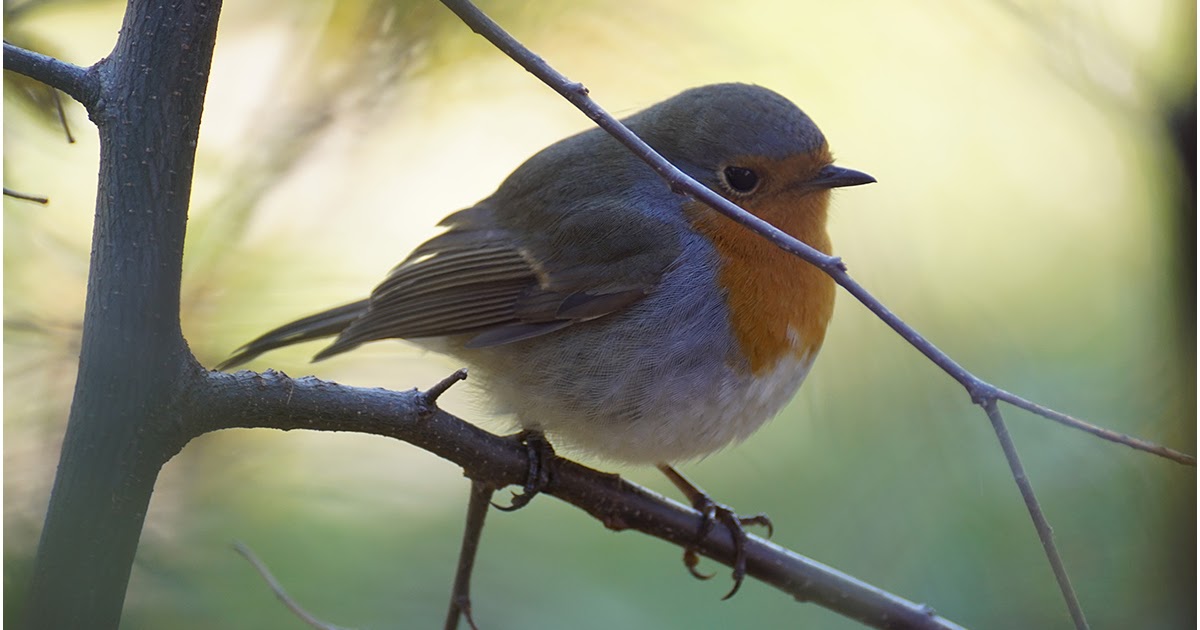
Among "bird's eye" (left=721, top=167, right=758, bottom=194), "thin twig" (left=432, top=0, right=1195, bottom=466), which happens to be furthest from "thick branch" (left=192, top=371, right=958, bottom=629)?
"bird's eye" (left=721, top=167, right=758, bottom=194)

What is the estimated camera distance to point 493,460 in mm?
1552

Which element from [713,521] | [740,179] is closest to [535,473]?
[713,521]

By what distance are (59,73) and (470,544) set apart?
863 millimetres

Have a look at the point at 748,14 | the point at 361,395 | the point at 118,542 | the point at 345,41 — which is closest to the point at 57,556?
the point at 118,542

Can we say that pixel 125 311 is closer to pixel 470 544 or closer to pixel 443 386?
pixel 443 386

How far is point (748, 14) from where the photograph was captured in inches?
82.9

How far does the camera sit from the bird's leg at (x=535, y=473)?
5.60ft

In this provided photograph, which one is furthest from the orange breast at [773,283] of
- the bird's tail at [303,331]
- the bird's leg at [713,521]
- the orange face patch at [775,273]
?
the bird's tail at [303,331]

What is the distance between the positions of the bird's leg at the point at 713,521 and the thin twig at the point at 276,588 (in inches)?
26.4

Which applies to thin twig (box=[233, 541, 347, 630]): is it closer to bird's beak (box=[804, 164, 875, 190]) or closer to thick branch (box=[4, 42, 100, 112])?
thick branch (box=[4, 42, 100, 112])

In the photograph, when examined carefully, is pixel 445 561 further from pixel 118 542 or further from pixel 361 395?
pixel 118 542

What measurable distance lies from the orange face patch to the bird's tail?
2.22 feet

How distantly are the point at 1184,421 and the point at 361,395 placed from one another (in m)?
1.38

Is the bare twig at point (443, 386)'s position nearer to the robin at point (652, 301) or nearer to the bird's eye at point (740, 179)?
the robin at point (652, 301)
